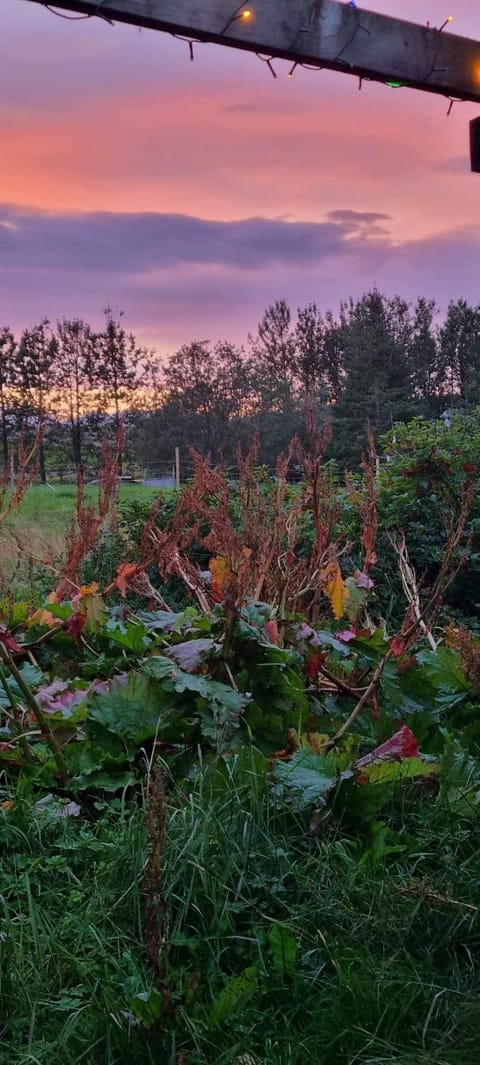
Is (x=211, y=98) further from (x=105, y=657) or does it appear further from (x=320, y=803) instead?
(x=320, y=803)

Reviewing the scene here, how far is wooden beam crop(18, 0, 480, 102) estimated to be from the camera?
1.94 metres

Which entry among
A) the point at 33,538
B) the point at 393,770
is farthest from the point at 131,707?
the point at 33,538

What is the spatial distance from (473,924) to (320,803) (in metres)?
0.35

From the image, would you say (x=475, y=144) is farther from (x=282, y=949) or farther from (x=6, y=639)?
(x=282, y=949)

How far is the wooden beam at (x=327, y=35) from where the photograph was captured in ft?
6.35

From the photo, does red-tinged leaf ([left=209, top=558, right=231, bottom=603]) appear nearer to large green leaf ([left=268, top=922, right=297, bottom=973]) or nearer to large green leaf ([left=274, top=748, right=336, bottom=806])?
large green leaf ([left=274, top=748, right=336, bottom=806])

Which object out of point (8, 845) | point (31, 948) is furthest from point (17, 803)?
point (31, 948)

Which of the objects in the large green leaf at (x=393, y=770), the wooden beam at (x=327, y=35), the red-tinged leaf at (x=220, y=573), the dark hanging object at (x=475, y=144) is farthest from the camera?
the dark hanging object at (x=475, y=144)

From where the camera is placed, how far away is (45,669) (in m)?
2.46

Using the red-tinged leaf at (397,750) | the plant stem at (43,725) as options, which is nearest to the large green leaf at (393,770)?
the red-tinged leaf at (397,750)

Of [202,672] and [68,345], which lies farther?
[68,345]

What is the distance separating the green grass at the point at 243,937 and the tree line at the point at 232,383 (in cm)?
1237

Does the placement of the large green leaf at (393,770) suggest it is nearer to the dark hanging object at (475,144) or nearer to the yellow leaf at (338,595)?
the yellow leaf at (338,595)

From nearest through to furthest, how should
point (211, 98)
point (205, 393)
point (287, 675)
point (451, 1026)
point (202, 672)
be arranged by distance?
point (451, 1026) < point (202, 672) < point (287, 675) < point (211, 98) < point (205, 393)
